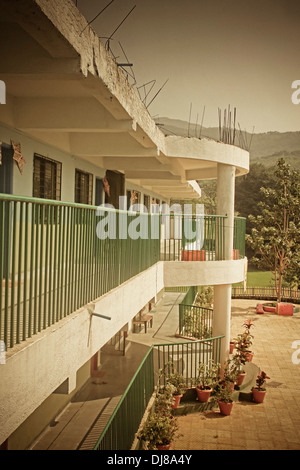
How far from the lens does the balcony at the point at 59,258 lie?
11.8 ft

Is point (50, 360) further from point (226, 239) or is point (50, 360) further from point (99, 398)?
point (226, 239)

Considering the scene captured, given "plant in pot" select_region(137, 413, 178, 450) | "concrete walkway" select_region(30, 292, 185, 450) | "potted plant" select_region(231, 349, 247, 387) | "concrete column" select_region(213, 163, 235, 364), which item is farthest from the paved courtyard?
"concrete walkway" select_region(30, 292, 185, 450)

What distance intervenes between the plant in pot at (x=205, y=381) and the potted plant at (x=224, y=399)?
0.96ft

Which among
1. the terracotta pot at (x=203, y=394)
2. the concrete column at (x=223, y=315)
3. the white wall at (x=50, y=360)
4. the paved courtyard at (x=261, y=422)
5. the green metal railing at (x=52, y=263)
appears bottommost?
the paved courtyard at (x=261, y=422)

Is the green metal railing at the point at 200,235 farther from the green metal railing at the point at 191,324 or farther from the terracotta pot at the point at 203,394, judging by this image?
the green metal railing at the point at 191,324

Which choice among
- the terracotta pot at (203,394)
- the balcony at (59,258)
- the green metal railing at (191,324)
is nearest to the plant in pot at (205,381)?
the terracotta pot at (203,394)

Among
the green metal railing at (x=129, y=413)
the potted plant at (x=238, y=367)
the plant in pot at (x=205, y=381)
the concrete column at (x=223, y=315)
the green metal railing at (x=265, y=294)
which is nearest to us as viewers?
the green metal railing at (x=129, y=413)

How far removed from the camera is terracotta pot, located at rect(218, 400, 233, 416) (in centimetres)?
1160

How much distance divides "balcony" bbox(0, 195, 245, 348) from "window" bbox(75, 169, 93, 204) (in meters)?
3.19

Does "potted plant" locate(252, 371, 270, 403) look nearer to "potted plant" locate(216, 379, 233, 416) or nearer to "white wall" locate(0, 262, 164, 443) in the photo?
"potted plant" locate(216, 379, 233, 416)

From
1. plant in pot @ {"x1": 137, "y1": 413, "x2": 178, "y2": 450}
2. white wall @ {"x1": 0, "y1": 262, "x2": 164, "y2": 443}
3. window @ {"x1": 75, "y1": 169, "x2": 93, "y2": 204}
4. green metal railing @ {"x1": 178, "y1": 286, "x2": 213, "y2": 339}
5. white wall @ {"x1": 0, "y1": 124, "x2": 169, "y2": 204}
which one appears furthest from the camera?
green metal railing @ {"x1": 178, "y1": 286, "x2": 213, "y2": 339}

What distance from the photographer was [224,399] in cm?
1166
